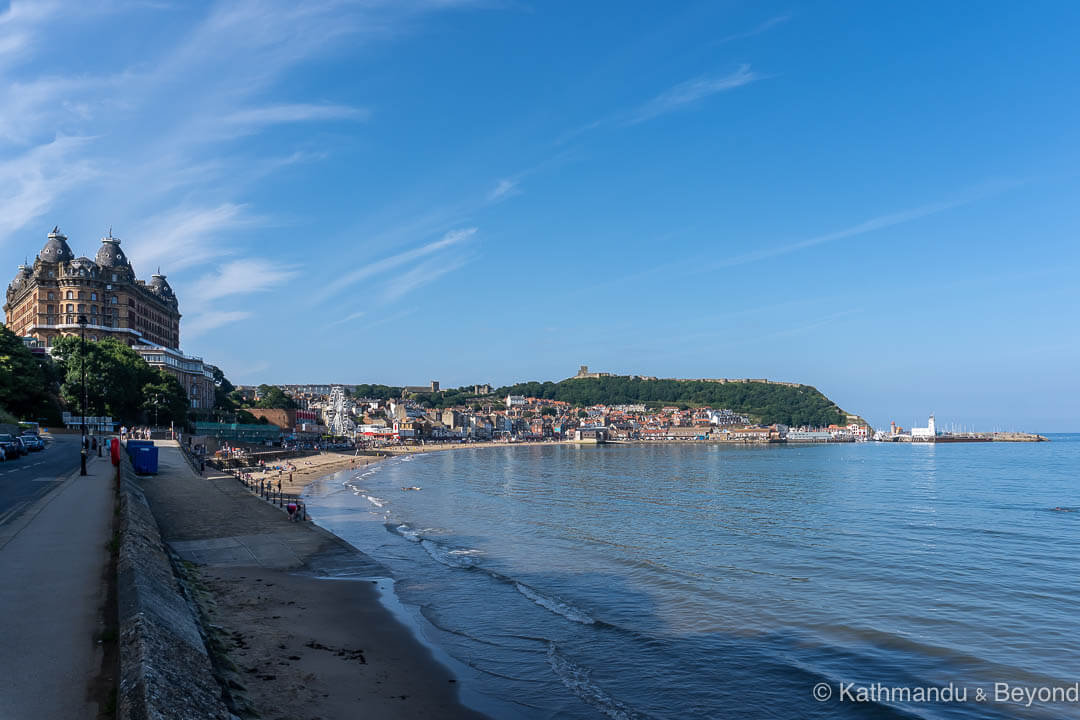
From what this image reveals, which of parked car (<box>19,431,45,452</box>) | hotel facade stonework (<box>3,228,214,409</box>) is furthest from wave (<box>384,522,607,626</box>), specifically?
hotel facade stonework (<box>3,228,214,409</box>)

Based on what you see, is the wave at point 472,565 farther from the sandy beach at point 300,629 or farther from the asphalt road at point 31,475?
the asphalt road at point 31,475

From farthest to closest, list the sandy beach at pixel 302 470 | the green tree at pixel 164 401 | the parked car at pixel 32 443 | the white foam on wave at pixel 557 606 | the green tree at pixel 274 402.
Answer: the green tree at pixel 274 402 < the green tree at pixel 164 401 < the sandy beach at pixel 302 470 < the parked car at pixel 32 443 < the white foam on wave at pixel 557 606

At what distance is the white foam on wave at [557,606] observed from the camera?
57.8ft

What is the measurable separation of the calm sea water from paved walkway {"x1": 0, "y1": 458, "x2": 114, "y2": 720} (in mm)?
6217

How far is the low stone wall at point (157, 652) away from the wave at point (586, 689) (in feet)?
20.4

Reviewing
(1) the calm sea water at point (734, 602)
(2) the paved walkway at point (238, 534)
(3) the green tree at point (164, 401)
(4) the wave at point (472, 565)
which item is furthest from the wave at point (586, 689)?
(3) the green tree at point (164, 401)

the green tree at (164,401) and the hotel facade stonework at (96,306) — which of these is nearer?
the green tree at (164,401)

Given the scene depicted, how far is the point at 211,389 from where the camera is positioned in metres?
128

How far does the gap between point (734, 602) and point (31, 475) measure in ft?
93.5

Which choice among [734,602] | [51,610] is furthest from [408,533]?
[51,610]

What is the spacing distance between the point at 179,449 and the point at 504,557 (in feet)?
143

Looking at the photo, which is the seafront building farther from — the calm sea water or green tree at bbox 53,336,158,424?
the calm sea water

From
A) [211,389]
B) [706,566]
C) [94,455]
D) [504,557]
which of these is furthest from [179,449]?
[211,389]

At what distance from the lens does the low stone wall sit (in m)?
7.10
